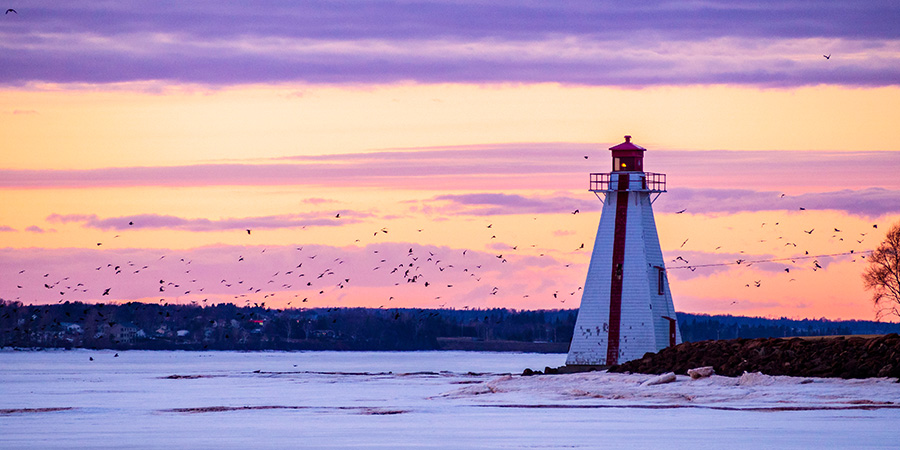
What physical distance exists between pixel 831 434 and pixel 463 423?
8522 millimetres

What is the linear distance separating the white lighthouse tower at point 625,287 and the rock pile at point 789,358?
17.1ft

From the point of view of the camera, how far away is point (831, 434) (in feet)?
88.4

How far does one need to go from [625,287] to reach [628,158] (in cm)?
570

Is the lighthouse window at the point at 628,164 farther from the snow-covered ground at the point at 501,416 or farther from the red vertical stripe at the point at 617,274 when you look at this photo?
the snow-covered ground at the point at 501,416

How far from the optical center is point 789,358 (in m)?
41.8

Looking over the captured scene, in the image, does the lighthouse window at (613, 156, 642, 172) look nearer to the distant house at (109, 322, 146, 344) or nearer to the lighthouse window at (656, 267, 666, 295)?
the lighthouse window at (656, 267, 666, 295)

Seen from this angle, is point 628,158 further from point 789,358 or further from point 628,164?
point 789,358

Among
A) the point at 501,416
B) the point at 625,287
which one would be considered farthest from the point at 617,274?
the point at 501,416

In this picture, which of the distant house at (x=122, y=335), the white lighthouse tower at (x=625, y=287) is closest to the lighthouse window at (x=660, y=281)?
the white lighthouse tower at (x=625, y=287)

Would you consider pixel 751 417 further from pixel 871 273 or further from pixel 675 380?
pixel 871 273

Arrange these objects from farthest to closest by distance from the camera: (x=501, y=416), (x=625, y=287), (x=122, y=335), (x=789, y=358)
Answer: (x=122, y=335)
(x=625, y=287)
(x=789, y=358)
(x=501, y=416)

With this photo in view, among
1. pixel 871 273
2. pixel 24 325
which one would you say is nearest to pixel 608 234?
pixel 871 273

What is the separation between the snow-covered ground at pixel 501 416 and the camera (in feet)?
88.2

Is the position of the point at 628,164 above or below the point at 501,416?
above
